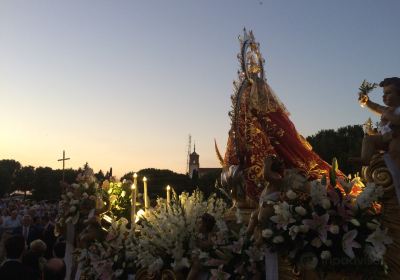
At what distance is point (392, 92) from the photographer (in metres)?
4.59

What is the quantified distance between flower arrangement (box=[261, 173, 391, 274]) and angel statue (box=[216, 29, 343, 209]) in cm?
265

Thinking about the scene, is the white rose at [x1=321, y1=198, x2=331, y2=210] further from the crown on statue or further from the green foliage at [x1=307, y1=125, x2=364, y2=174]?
the green foliage at [x1=307, y1=125, x2=364, y2=174]

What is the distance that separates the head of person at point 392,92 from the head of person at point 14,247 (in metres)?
4.14

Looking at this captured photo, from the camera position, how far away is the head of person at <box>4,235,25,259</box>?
17.1 feet

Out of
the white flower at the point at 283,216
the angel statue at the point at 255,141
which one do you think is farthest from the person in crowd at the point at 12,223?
the white flower at the point at 283,216

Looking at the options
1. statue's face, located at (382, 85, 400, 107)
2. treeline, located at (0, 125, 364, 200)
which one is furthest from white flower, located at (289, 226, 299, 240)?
treeline, located at (0, 125, 364, 200)

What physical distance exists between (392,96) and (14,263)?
4091 mm

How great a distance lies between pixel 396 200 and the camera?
4.28 meters

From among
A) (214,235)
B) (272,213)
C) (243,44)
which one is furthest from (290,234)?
(243,44)

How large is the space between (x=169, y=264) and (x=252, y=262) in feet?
A: 4.84

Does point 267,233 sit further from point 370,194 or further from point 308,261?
point 370,194

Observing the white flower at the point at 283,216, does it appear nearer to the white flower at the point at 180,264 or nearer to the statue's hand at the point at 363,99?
the statue's hand at the point at 363,99

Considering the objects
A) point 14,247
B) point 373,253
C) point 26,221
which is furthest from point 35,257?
point 26,221

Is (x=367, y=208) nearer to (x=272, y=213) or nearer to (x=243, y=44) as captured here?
(x=272, y=213)
